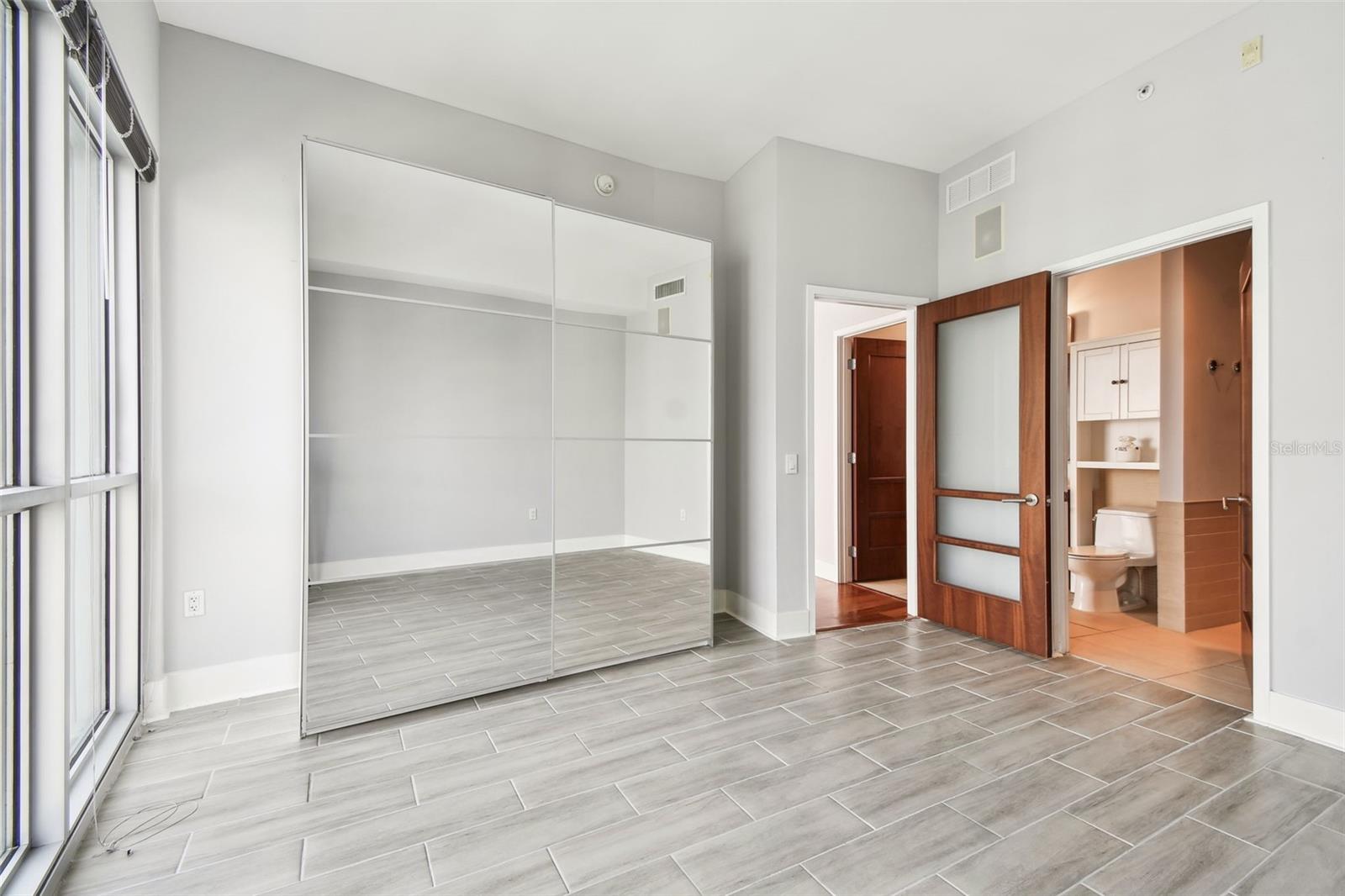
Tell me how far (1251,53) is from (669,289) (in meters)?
2.97

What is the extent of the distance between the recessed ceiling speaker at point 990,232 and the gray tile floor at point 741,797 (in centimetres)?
277

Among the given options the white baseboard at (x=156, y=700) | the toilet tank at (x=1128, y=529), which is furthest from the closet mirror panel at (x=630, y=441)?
the toilet tank at (x=1128, y=529)

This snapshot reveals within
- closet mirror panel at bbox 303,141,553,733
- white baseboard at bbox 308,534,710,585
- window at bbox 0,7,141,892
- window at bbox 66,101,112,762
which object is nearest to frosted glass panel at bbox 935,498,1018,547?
white baseboard at bbox 308,534,710,585

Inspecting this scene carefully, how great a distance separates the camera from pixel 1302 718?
2.51m

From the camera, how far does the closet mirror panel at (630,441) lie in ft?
10.7

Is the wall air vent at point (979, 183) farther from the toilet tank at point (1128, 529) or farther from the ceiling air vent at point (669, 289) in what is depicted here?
the toilet tank at point (1128, 529)

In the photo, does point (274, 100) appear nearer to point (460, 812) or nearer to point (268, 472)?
point (268, 472)

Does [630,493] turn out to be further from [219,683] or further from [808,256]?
[219,683]

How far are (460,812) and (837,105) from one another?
160 inches

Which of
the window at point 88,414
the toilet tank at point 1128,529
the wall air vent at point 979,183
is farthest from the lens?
the toilet tank at point 1128,529

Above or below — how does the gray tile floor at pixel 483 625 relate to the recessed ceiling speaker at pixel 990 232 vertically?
below

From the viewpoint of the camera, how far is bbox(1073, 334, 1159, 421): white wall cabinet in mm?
4898

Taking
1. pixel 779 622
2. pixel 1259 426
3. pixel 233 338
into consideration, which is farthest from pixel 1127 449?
pixel 233 338

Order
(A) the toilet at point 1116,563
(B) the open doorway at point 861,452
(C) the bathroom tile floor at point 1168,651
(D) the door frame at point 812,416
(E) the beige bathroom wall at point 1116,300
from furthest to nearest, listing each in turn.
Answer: (B) the open doorway at point 861,452, (E) the beige bathroom wall at point 1116,300, (A) the toilet at point 1116,563, (D) the door frame at point 812,416, (C) the bathroom tile floor at point 1168,651
